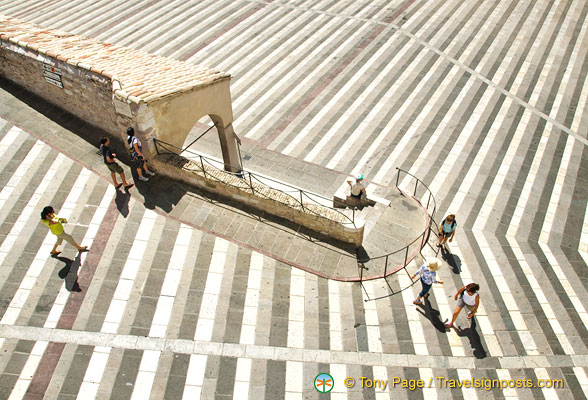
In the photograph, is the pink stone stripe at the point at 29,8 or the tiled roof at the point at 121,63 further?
the pink stone stripe at the point at 29,8

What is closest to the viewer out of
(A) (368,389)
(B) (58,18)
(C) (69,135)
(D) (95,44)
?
(A) (368,389)

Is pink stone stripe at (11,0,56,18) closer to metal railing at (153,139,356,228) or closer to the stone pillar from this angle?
the stone pillar

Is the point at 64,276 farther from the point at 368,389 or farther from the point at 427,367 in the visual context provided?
the point at 427,367

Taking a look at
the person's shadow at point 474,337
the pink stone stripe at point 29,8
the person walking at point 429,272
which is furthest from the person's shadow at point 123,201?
the pink stone stripe at point 29,8

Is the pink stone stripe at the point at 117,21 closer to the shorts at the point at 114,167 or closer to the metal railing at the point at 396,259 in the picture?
the shorts at the point at 114,167

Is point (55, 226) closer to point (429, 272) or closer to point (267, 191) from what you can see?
point (267, 191)

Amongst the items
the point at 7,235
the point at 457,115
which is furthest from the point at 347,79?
the point at 7,235

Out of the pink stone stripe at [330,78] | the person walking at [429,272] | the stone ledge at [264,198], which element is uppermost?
the pink stone stripe at [330,78]
